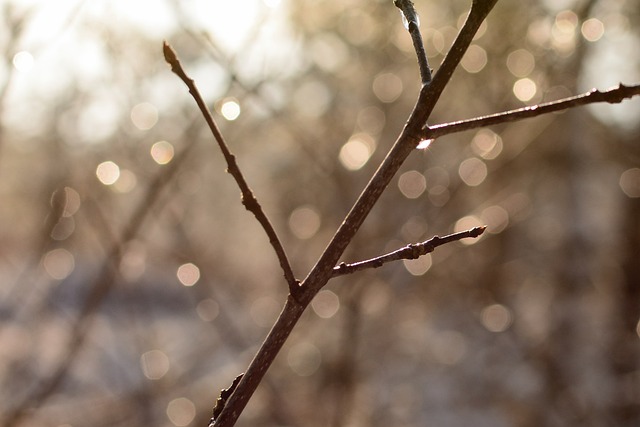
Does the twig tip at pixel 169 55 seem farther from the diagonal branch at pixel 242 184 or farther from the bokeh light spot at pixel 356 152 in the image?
the bokeh light spot at pixel 356 152

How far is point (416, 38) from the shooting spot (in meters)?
0.82

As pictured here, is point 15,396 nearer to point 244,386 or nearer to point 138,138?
point 138,138

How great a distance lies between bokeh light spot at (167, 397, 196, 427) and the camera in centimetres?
406

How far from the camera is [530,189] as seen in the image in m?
5.27

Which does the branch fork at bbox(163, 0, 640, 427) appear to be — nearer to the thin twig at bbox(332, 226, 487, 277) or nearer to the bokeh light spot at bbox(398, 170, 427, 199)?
the thin twig at bbox(332, 226, 487, 277)

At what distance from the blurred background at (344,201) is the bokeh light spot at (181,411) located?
0.02m

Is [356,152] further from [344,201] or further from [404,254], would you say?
[404,254]

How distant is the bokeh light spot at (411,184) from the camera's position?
3.44 m

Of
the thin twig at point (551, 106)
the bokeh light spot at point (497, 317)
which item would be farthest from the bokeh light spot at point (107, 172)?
the bokeh light spot at point (497, 317)

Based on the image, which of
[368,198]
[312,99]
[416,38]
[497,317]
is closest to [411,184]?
[312,99]

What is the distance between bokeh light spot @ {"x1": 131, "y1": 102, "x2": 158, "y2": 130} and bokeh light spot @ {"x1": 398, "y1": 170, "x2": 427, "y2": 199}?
1304 millimetres

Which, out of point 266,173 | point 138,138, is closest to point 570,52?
point 138,138

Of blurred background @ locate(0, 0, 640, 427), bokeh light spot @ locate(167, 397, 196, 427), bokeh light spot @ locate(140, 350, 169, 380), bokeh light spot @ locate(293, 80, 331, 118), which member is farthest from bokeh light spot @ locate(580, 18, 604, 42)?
bokeh light spot @ locate(167, 397, 196, 427)

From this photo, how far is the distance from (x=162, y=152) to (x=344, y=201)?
97 cm
